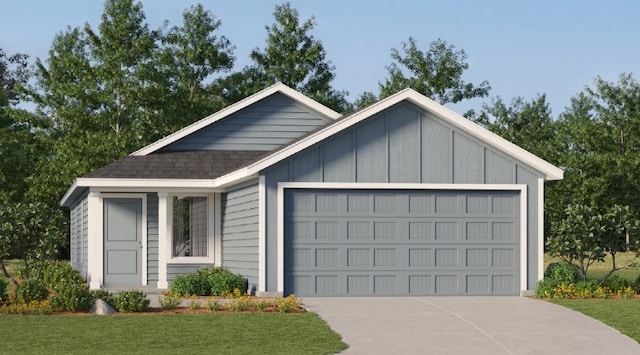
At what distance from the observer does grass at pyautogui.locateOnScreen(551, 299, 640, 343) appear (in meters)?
18.0

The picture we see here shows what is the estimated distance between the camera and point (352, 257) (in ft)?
77.2

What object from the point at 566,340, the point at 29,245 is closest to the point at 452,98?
the point at 29,245

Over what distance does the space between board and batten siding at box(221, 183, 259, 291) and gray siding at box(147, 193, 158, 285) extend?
1865 millimetres

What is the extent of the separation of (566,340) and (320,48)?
31256 mm

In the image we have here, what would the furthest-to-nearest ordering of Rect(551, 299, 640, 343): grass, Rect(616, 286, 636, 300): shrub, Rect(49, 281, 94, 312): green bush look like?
Rect(616, 286, 636, 300): shrub, Rect(49, 281, 94, 312): green bush, Rect(551, 299, 640, 343): grass

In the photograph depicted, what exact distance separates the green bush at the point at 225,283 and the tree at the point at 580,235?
745cm

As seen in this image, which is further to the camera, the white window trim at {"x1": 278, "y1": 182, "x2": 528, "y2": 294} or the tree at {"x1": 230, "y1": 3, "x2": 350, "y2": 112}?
the tree at {"x1": 230, "y1": 3, "x2": 350, "y2": 112}

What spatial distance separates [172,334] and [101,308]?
3271 millimetres

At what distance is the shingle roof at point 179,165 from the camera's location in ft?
87.4

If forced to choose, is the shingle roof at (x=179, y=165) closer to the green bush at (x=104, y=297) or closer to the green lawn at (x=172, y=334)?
the green bush at (x=104, y=297)

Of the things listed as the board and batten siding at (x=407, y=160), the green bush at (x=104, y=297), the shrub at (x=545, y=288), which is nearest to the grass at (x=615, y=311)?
the shrub at (x=545, y=288)

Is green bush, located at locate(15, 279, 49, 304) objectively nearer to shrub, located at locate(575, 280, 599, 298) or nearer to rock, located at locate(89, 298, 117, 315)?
rock, located at locate(89, 298, 117, 315)

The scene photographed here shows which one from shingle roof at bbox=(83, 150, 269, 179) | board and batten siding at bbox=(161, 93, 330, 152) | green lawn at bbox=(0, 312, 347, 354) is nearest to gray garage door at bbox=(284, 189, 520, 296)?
green lawn at bbox=(0, 312, 347, 354)

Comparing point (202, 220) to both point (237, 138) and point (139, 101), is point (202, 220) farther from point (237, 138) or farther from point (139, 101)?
point (139, 101)
